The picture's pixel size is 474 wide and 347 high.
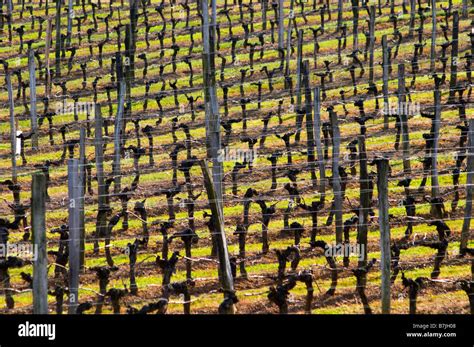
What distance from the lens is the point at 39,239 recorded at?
13.3 metres

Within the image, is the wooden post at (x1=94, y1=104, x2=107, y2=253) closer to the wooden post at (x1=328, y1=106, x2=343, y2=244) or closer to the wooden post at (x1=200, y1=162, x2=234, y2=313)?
the wooden post at (x1=328, y1=106, x2=343, y2=244)

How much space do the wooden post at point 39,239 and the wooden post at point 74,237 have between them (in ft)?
7.56

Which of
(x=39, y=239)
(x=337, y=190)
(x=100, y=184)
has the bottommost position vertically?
(x=39, y=239)

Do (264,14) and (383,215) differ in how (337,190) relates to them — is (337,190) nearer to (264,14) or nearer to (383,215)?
(383,215)

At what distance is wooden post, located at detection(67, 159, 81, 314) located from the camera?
52.1ft

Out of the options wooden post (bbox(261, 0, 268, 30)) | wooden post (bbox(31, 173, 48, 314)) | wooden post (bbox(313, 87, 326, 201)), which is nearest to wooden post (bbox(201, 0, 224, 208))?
wooden post (bbox(313, 87, 326, 201))

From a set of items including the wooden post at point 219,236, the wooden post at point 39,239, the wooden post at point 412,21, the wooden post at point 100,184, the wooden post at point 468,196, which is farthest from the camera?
the wooden post at point 412,21

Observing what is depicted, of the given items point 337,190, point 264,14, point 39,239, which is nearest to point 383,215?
point 39,239

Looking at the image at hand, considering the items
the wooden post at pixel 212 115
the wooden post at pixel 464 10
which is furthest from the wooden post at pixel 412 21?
the wooden post at pixel 212 115

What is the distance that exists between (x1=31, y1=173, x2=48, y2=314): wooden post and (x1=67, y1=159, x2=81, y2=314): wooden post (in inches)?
90.8

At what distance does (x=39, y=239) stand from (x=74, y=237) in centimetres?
248

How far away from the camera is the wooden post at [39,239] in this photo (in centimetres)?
1330

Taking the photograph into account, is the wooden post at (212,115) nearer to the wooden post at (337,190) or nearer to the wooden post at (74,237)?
the wooden post at (337,190)
